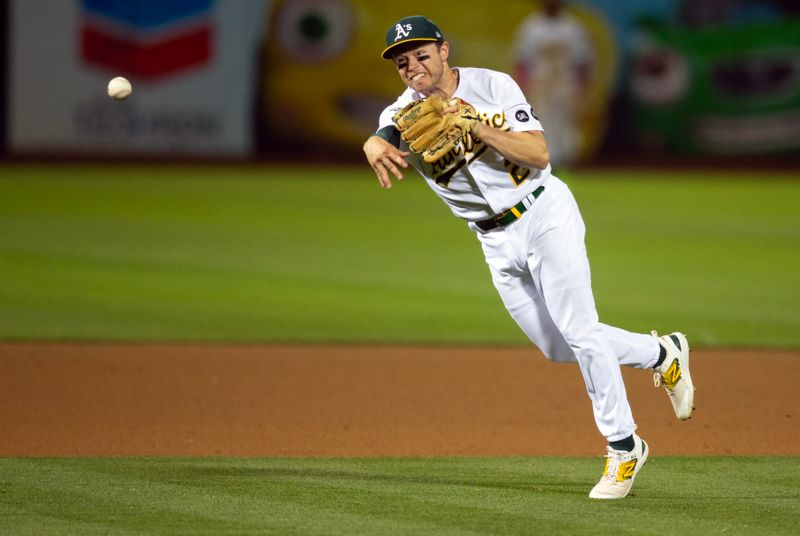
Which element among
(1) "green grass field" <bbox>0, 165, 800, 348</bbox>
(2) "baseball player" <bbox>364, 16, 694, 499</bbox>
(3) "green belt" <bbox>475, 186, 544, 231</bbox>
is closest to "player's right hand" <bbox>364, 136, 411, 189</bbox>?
(2) "baseball player" <bbox>364, 16, 694, 499</bbox>

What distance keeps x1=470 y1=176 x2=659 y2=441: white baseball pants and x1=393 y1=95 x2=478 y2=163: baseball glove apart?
50 cm

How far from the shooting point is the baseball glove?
5.14 meters

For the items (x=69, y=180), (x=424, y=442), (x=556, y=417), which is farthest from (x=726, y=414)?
(x=69, y=180)

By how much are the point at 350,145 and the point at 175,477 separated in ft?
58.8

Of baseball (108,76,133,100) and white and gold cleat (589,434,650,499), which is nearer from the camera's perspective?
white and gold cleat (589,434,650,499)

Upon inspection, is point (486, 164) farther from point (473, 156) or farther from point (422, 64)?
point (422, 64)

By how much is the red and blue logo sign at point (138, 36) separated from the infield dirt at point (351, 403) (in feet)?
44.5

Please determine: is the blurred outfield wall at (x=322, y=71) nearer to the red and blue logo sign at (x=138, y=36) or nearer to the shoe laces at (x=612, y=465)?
the red and blue logo sign at (x=138, y=36)

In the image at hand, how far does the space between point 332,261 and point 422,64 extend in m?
7.97

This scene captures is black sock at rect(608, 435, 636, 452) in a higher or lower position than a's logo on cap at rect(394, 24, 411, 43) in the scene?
lower

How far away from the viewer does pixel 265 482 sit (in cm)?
560

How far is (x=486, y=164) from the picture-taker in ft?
17.9

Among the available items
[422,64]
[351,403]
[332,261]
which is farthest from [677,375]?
[332,261]

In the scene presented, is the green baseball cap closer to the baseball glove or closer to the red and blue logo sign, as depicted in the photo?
the baseball glove
